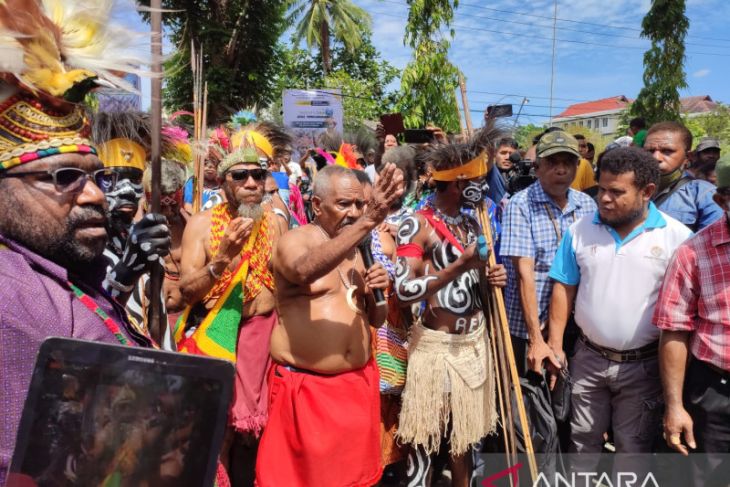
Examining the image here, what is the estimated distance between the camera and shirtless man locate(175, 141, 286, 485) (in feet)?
9.39

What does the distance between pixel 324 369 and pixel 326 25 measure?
28.2 m

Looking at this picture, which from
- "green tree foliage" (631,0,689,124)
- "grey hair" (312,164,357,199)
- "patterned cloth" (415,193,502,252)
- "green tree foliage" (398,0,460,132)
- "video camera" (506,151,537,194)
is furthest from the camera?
"green tree foliage" (631,0,689,124)

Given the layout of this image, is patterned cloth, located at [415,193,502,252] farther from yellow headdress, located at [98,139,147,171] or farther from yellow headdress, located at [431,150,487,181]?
yellow headdress, located at [98,139,147,171]

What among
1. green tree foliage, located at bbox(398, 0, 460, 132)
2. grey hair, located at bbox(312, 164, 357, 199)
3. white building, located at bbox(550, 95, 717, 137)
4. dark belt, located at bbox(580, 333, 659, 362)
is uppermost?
white building, located at bbox(550, 95, 717, 137)

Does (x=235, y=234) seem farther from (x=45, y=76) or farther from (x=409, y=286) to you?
(x=45, y=76)

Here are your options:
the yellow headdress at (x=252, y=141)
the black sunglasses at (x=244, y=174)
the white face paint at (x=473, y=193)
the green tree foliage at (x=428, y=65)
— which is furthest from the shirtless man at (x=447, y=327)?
the green tree foliage at (x=428, y=65)

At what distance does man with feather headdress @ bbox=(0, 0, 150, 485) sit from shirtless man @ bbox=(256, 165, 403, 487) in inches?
46.6

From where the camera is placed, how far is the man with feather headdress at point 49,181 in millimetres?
1261

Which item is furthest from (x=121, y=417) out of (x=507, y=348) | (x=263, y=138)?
(x=263, y=138)

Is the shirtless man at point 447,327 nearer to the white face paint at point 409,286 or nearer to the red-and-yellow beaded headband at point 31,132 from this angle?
the white face paint at point 409,286

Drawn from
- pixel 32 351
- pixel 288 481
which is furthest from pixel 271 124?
pixel 32 351

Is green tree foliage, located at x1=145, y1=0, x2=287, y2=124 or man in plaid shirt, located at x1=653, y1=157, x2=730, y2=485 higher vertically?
green tree foliage, located at x1=145, y1=0, x2=287, y2=124

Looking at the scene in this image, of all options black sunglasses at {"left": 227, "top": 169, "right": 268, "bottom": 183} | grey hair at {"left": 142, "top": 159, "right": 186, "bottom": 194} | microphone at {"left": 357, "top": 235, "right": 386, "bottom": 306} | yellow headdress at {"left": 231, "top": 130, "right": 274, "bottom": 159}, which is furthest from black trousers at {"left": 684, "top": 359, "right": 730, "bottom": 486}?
grey hair at {"left": 142, "top": 159, "right": 186, "bottom": 194}

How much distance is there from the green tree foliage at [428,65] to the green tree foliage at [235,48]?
6874 millimetres
